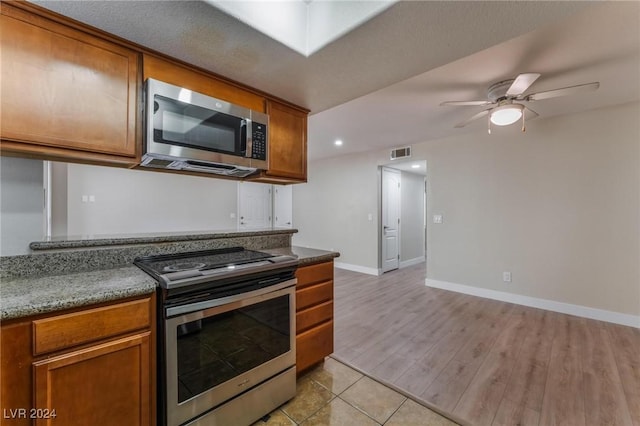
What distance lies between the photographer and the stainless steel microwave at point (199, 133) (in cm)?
153

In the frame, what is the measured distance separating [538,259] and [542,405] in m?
2.29

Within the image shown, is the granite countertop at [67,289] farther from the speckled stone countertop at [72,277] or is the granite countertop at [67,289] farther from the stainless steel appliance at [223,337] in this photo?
the stainless steel appliance at [223,337]

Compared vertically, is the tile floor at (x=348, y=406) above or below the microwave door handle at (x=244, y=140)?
below

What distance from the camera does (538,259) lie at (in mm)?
3443

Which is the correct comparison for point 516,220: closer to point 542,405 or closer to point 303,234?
point 542,405

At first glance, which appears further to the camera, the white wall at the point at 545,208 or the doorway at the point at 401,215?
the doorway at the point at 401,215

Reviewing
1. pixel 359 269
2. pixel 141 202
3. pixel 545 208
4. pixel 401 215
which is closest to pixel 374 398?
pixel 545 208

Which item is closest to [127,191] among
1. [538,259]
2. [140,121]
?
[140,121]

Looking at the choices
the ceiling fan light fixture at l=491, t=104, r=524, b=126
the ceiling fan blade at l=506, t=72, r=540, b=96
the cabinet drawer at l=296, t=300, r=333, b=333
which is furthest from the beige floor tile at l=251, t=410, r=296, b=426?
the ceiling fan light fixture at l=491, t=104, r=524, b=126

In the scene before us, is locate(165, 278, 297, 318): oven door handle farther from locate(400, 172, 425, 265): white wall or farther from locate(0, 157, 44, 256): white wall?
locate(400, 172, 425, 265): white wall

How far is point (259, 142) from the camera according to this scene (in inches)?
78.9

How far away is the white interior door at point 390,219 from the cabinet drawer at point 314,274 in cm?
321

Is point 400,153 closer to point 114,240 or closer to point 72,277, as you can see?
point 114,240

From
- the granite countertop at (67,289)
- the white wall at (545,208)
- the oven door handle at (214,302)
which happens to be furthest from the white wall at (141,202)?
the white wall at (545,208)
